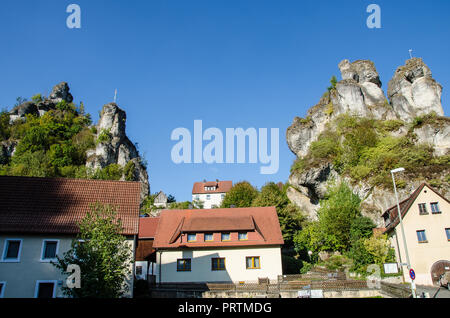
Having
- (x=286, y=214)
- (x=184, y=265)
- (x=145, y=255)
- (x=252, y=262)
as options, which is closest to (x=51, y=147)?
(x=145, y=255)

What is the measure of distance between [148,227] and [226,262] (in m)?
12.8

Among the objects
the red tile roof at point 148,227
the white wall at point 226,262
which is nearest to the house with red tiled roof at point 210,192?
the red tile roof at point 148,227

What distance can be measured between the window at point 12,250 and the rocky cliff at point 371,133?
121 feet

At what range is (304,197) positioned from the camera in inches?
2045

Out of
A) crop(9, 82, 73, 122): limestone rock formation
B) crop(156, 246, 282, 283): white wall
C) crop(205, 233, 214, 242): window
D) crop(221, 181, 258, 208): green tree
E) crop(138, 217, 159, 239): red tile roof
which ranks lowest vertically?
crop(156, 246, 282, 283): white wall

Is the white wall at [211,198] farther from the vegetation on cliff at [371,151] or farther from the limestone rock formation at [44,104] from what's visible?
the limestone rock formation at [44,104]

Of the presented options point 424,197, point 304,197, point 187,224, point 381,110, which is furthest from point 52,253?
point 381,110

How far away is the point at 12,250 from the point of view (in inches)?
813

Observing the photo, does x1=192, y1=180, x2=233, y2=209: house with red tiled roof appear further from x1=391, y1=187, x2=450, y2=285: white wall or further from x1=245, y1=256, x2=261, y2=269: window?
x1=391, y1=187, x2=450, y2=285: white wall

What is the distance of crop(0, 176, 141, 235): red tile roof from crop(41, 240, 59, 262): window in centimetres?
84

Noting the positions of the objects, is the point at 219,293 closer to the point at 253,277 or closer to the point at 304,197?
the point at 253,277

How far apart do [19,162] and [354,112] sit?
2956 inches

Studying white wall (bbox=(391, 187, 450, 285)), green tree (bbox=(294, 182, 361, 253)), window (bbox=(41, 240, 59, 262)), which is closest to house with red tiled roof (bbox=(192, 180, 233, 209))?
green tree (bbox=(294, 182, 361, 253))

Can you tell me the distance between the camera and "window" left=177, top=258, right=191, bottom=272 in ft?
103
